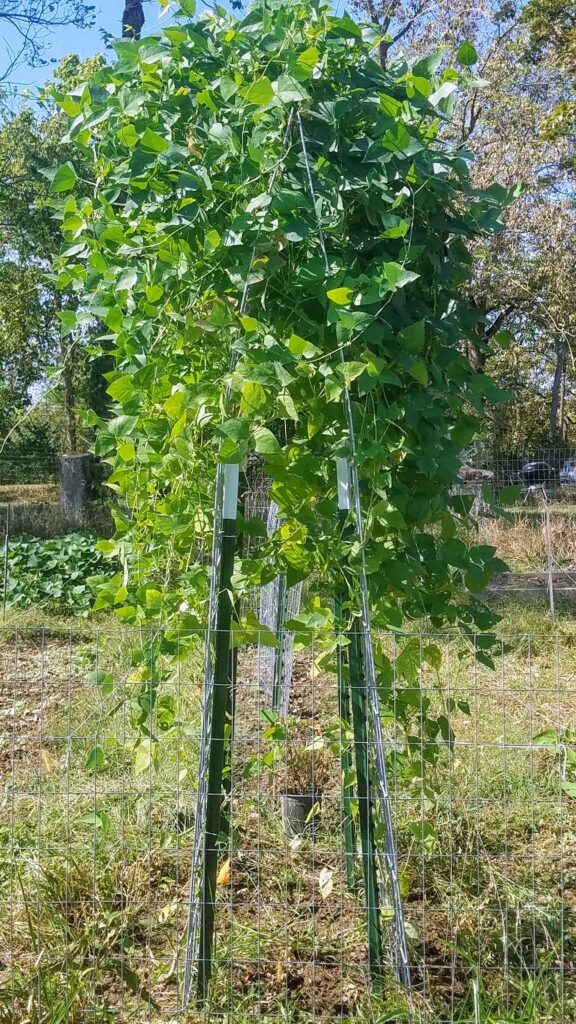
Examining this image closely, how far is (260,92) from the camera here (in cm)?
175

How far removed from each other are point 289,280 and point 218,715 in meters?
1.10

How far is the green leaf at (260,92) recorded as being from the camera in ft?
5.70

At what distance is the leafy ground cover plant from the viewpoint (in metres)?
6.89

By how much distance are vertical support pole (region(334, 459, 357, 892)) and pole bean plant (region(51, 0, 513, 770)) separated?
0.19 ft

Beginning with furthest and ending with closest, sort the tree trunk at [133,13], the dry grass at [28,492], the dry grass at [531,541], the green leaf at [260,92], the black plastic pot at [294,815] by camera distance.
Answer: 1. the dry grass at [28,492]
2. the tree trunk at [133,13]
3. the dry grass at [531,541]
4. the black plastic pot at [294,815]
5. the green leaf at [260,92]

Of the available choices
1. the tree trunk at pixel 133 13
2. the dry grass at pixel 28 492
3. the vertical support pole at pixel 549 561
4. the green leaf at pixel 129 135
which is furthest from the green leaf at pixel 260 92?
the dry grass at pixel 28 492

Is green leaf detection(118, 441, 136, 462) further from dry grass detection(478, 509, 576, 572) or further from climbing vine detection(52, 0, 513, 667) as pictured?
dry grass detection(478, 509, 576, 572)

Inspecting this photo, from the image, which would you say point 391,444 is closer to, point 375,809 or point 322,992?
point 375,809

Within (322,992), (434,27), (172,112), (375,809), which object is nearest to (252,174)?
(172,112)

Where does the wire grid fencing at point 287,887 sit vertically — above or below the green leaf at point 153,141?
below

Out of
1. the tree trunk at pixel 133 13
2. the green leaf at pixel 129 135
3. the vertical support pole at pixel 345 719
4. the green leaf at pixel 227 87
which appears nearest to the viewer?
the green leaf at pixel 227 87

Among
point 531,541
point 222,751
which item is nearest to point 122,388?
point 222,751

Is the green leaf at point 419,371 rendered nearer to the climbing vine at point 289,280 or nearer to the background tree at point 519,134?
the climbing vine at point 289,280

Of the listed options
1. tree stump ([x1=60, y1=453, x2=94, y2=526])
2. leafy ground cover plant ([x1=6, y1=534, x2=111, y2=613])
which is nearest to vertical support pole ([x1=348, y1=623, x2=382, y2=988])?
leafy ground cover plant ([x1=6, y1=534, x2=111, y2=613])
